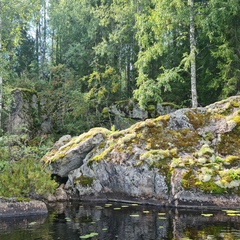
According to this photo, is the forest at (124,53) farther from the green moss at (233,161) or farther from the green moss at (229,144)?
the green moss at (233,161)

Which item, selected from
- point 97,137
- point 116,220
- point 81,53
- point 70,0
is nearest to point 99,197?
point 97,137

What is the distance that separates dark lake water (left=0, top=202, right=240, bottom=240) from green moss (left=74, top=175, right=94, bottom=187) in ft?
6.32

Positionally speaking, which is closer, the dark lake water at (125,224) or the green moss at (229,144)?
the dark lake water at (125,224)

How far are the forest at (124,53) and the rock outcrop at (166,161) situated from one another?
363 cm

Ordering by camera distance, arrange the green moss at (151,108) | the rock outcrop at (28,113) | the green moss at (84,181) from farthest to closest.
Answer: the green moss at (151,108)
the rock outcrop at (28,113)
the green moss at (84,181)

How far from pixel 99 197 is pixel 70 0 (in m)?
21.4

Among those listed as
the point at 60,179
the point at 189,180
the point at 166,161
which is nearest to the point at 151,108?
the point at 60,179

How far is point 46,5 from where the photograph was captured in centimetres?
3322

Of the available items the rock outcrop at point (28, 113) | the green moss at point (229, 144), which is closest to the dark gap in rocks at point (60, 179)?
the green moss at point (229, 144)

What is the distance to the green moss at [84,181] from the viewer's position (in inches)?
456

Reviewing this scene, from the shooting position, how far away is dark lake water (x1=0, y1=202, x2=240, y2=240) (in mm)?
6441

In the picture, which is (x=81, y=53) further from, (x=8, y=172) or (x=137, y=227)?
(x=137, y=227)

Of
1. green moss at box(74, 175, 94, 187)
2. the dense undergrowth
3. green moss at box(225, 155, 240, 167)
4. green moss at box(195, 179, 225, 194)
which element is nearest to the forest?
the dense undergrowth

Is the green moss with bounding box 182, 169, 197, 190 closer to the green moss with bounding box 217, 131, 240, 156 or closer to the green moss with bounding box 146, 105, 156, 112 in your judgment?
the green moss with bounding box 217, 131, 240, 156
